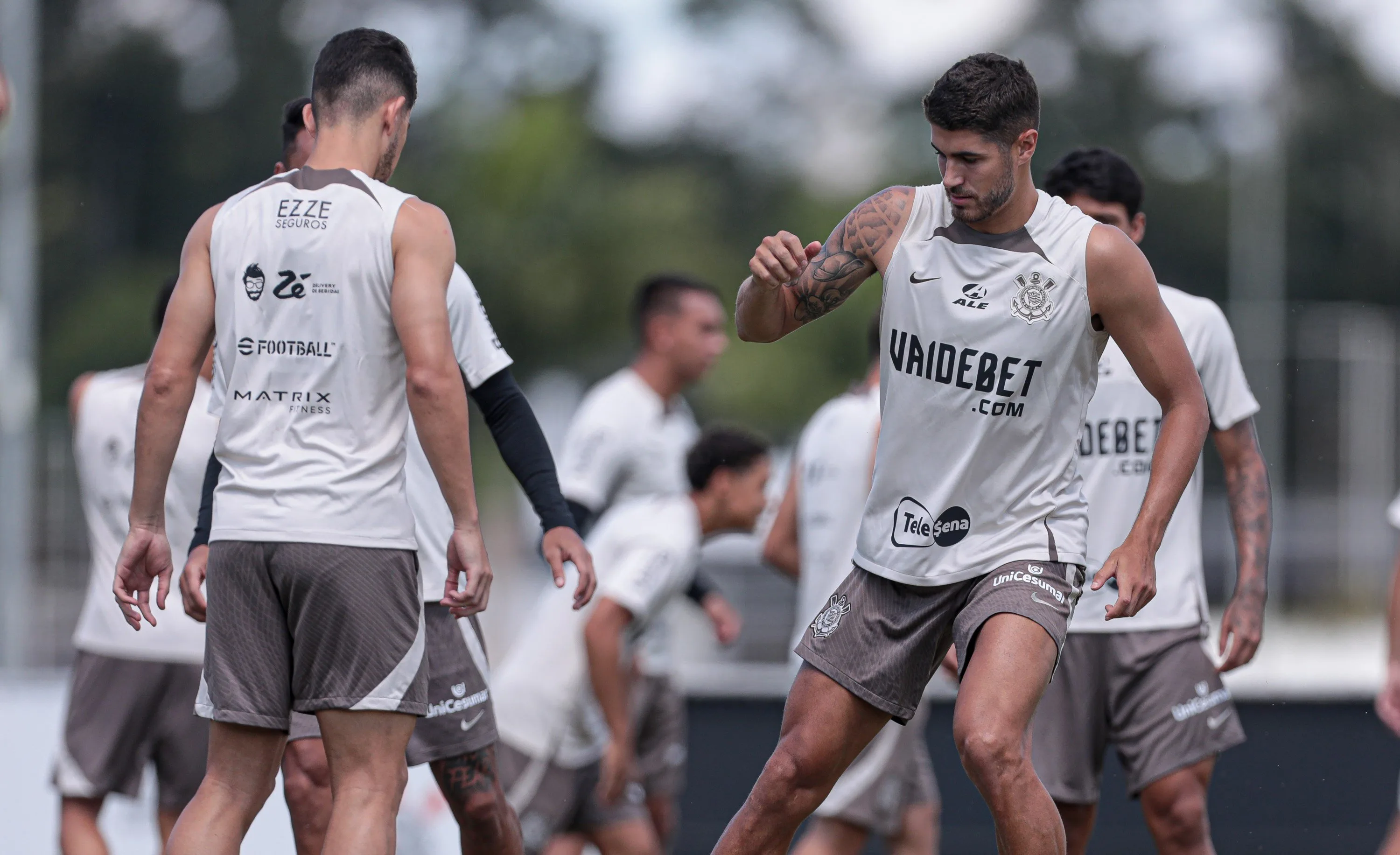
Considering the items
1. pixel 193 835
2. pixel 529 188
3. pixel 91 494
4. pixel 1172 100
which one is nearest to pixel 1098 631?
pixel 193 835

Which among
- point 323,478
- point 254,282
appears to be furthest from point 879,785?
point 254,282

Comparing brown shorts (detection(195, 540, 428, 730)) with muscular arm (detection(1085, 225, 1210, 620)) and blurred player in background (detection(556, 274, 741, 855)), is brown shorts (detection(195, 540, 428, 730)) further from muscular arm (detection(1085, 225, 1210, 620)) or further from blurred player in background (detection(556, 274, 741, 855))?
blurred player in background (detection(556, 274, 741, 855))

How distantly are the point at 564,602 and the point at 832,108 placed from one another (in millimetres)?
37089

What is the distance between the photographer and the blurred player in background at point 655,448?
7797mm

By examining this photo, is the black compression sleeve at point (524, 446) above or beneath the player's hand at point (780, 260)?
beneath

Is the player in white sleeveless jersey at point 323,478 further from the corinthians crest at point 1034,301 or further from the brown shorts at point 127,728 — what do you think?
the brown shorts at point 127,728

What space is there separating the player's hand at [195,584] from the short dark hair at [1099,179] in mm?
2864

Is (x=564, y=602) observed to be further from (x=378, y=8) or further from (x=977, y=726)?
(x=378, y=8)

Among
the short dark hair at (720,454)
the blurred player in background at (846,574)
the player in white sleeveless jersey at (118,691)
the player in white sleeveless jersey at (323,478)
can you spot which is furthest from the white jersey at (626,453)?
the player in white sleeveless jersey at (323,478)

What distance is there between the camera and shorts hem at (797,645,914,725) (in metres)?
4.37

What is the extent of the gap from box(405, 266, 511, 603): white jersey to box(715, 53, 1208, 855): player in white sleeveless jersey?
76 centimetres

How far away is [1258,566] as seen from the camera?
17.5ft

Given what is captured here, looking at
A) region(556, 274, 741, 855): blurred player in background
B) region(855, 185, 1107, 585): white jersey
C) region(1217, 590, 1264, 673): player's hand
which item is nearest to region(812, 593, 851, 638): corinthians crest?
region(855, 185, 1107, 585): white jersey

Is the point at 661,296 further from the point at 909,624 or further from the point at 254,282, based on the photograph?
the point at 254,282
